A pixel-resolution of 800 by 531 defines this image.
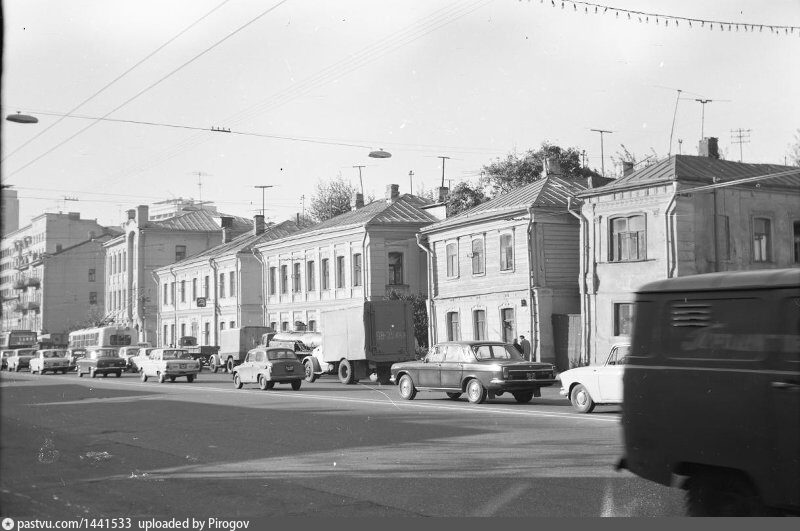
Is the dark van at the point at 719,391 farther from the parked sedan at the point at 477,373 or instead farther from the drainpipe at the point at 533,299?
the drainpipe at the point at 533,299

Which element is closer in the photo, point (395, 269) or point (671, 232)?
point (671, 232)

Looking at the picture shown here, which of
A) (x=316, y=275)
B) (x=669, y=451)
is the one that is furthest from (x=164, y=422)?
(x=316, y=275)

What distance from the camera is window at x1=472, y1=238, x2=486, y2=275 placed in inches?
1686

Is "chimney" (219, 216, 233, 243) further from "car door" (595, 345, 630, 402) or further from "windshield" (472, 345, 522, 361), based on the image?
"car door" (595, 345, 630, 402)

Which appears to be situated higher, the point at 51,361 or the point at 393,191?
the point at 393,191

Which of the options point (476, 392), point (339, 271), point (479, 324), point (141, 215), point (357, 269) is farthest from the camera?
point (141, 215)

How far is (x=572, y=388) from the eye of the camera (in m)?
19.9

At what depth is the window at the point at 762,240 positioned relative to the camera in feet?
112

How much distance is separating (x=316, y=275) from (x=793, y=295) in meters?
50.0

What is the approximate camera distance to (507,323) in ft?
134

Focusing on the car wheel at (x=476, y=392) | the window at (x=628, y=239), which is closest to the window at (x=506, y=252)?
the window at (x=628, y=239)

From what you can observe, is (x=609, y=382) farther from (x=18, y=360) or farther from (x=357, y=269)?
(x=18, y=360)

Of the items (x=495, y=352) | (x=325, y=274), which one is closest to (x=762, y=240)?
(x=495, y=352)

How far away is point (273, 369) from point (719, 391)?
25831mm
